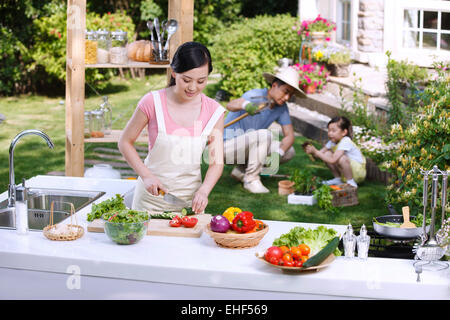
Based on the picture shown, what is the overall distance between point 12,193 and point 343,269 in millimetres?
1941

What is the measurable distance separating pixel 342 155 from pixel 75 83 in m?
2.90

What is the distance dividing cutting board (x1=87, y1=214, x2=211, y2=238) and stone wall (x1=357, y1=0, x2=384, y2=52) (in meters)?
7.44

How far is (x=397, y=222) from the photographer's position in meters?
3.92

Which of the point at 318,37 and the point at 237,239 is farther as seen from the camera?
the point at 318,37

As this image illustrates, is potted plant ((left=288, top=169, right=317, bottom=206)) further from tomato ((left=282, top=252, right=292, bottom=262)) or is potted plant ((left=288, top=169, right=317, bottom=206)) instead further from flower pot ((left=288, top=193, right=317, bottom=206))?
tomato ((left=282, top=252, right=292, bottom=262))

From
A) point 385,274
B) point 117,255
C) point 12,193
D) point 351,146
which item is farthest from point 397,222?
point 351,146

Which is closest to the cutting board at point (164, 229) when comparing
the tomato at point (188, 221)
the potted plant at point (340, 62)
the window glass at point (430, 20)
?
the tomato at point (188, 221)

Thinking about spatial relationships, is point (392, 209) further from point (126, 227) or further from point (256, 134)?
point (126, 227)

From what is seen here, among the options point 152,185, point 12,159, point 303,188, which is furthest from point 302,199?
point 12,159

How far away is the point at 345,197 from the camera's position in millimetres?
6684

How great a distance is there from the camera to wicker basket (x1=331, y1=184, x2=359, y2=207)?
664 cm

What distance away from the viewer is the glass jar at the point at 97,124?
6344 millimetres

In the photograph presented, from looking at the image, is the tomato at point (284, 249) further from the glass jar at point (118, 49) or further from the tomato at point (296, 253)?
the glass jar at point (118, 49)

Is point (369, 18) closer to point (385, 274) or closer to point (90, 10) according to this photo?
point (90, 10)
